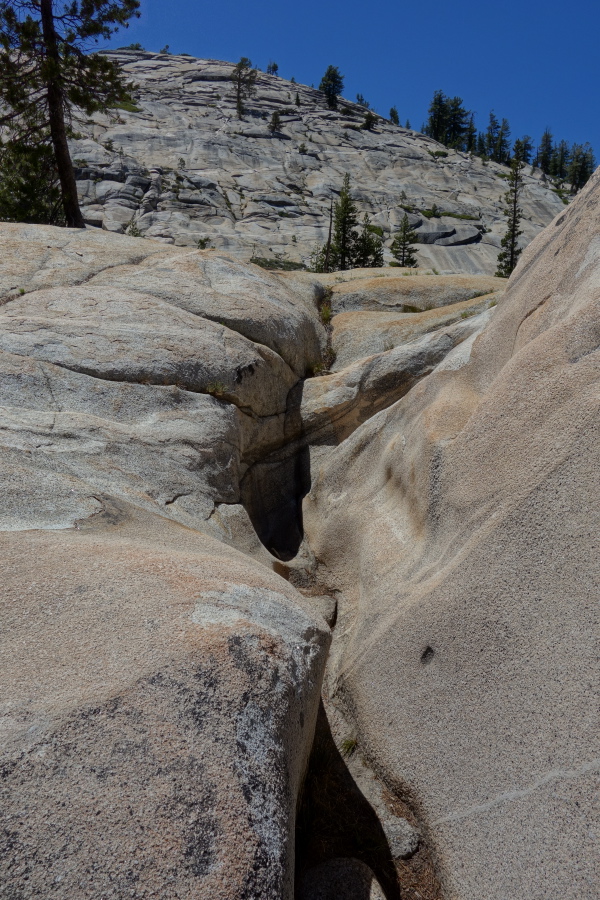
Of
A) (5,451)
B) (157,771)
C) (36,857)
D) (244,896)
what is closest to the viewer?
(36,857)

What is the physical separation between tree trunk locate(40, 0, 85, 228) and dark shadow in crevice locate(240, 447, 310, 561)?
14006 millimetres

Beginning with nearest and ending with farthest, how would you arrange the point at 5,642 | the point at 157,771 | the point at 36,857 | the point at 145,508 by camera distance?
the point at 36,857
the point at 157,771
the point at 5,642
the point at 145,508

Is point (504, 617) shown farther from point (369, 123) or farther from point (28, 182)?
point (369, 123)

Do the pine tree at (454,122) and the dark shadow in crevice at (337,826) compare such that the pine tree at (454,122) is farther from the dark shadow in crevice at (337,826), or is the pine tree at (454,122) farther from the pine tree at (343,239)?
the dark shadow in crevice at (337,826)

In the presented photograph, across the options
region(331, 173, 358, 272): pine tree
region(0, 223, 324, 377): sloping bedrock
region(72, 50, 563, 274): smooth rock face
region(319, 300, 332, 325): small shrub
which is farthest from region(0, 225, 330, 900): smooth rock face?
region(72, 50, 563, 274): smooth rock face

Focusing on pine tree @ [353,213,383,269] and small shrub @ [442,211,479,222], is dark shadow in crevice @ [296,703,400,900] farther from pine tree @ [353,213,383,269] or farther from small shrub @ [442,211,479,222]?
small shrub @ [442,211,479,222]

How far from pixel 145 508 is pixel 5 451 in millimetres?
1690

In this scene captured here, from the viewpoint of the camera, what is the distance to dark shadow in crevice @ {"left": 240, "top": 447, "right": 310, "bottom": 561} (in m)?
11.6

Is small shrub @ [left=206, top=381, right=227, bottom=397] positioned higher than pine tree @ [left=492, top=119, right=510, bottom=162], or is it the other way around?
pine tree @ [left=492, top=119, right=510, bottom=162]

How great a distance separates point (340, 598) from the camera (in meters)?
9.05

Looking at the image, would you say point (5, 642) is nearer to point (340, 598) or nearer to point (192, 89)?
point (340, 598)

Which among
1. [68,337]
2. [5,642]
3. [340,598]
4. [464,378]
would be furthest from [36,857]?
[68,337]

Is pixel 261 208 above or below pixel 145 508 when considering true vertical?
above

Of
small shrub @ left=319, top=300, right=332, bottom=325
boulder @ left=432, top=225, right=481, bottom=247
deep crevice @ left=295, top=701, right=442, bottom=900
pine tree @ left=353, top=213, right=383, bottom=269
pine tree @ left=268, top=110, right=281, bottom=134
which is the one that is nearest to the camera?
deep crevice @ left=295, top=701, right=442, bottom=900
